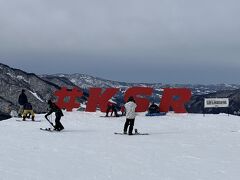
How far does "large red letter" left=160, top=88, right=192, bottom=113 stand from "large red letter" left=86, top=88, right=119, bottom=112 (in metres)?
4.55

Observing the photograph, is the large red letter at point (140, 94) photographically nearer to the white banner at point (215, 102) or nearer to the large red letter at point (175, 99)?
the large red letter at point (175, 99)

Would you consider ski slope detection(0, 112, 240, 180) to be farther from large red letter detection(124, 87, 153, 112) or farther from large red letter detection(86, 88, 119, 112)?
large red letter detection(86, 88, 119, 112)

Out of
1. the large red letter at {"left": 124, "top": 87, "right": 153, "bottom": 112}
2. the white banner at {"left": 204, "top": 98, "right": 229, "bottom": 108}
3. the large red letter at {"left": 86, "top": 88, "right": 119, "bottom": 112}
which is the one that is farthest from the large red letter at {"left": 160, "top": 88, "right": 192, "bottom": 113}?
the large red letter at {"left": 86, "top": 88, "right": 119, "bottom": 112}

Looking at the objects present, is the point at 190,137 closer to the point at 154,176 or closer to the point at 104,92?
the point at 154,176

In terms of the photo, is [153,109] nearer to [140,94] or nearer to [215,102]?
[140,94]

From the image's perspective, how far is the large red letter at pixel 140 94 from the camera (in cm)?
3534

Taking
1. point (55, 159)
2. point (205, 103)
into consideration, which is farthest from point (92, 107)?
point (55, 159)

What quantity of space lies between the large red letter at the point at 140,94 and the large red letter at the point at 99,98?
4.42ft

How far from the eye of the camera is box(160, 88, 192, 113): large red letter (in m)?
34.6

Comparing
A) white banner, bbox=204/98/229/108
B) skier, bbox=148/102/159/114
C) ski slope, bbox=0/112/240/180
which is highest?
white banner, bbox=204/98/229/108

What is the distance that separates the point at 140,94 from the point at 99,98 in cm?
353

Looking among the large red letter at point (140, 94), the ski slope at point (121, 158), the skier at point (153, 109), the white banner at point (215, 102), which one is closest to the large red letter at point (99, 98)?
the large red letter at point (140, 94)

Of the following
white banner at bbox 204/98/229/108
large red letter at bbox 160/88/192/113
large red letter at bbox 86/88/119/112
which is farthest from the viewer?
large red letter at bbox 86/88/119/112

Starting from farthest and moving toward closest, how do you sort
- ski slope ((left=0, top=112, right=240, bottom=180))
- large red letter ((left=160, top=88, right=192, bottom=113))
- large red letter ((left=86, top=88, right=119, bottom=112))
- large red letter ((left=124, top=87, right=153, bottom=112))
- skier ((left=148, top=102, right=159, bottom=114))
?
large red letter ((left=86, top=88, right=119, bottom=112)) → large red letter ((left=124, top=87, right=153, bottom=112)) → large red letter ((left=160, top=88, right=192, bottom=113)) → skier ((left=148, top=102, right=159, bottom=114)) → ski slope ((left=0, top=112, right=240, bottom=180))
